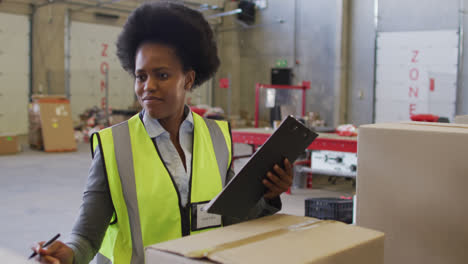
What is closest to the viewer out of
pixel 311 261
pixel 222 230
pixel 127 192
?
pixel 311 261

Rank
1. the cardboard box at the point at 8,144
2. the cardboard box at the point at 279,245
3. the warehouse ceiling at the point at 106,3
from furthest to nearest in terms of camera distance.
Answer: the warehouse ceiling at the point at 106,3
the cardboard box at the point at 8,144
the cardboard box at the point at 279,245

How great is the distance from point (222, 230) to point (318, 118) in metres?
13.7

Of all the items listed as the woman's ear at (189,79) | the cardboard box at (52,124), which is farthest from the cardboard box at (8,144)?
the woman's ear at (189,79)

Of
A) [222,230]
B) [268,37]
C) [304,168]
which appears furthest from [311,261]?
[268,37]

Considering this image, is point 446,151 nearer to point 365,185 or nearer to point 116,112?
point 365,185

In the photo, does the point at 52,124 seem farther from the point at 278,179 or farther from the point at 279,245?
the point at 279,245

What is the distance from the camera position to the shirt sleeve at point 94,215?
1.39 meters

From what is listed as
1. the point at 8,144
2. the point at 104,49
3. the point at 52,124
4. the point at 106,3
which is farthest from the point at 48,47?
the point at 8,144

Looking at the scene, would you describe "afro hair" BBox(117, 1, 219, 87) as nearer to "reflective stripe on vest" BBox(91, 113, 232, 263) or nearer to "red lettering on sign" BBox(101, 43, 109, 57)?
"reflective stripe on vest" BBox(91, 113, 232, 263)

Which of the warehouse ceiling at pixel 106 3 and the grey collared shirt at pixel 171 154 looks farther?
the warehouse ceiling at pixel 106 3

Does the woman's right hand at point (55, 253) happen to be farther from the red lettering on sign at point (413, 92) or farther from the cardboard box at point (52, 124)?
the red lettering on sign at point (413, 92)

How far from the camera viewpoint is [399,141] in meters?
1.42

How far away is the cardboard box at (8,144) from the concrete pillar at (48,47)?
10.6 feet

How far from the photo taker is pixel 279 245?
40.4 inches
